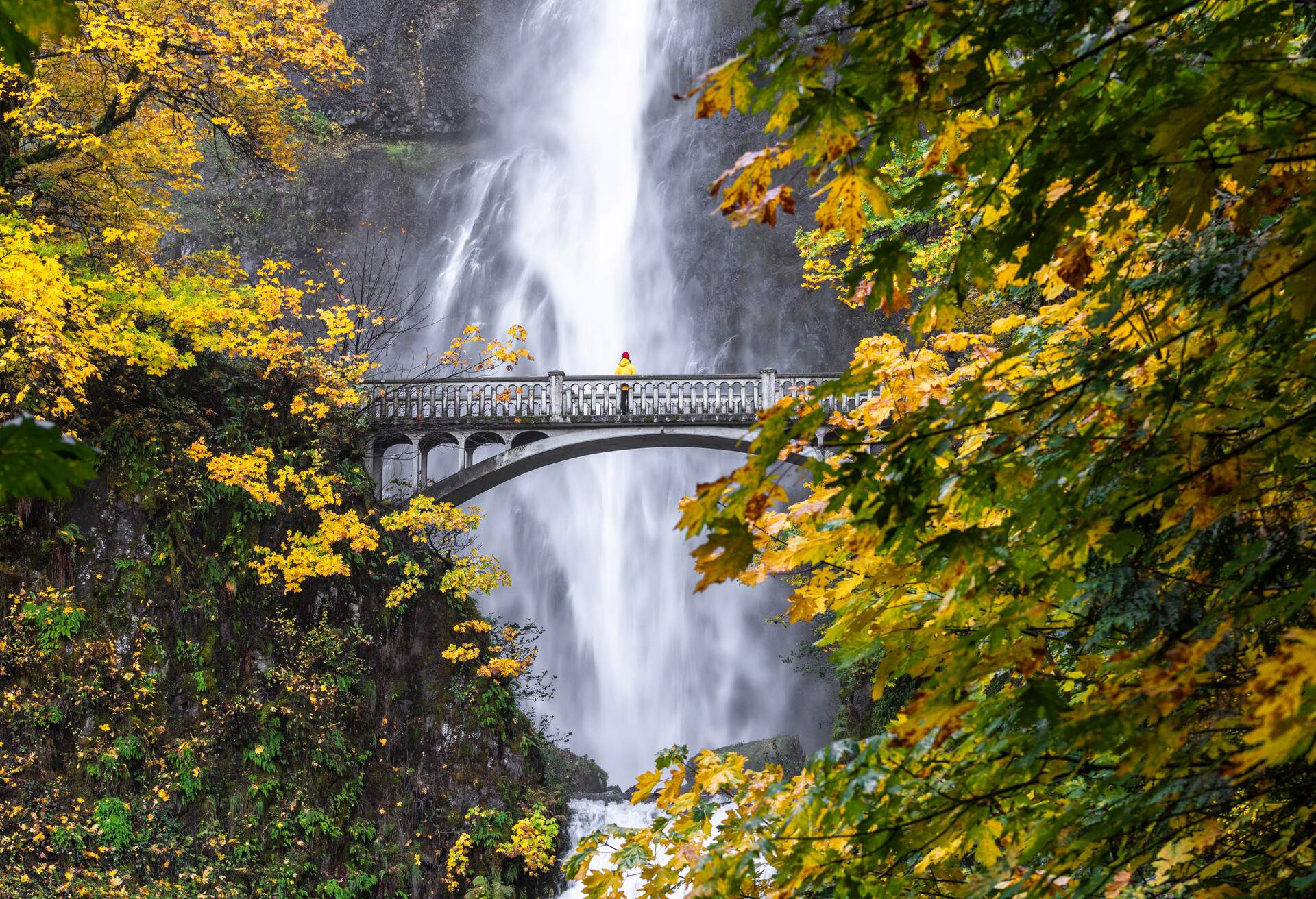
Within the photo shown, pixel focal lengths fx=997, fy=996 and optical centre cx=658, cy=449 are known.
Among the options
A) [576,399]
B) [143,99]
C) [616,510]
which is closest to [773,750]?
[616,510]

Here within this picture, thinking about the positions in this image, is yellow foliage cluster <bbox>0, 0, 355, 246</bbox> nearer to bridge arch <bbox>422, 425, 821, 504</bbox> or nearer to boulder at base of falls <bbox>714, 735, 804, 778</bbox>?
bridge arch <bbox>422, 425, 821, 504</bbox>

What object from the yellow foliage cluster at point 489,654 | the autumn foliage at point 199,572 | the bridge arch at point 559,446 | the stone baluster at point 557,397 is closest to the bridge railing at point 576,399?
the stone baluster at point 557,397

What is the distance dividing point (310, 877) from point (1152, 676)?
1042 cm

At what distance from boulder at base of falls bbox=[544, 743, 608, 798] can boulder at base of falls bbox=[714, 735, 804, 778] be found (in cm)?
262

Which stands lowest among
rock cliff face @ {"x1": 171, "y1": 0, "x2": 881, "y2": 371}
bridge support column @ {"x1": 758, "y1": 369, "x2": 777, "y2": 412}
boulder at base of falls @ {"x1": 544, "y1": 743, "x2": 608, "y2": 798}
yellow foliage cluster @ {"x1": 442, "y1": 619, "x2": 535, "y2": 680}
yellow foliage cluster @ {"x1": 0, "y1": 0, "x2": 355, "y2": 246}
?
boulder at base of falls @ {"x1": 544, "y1": 743, "x2": 608, "y2": 798}

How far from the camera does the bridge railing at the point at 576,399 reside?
1608cm

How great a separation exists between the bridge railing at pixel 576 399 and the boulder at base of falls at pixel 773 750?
721 centimetres

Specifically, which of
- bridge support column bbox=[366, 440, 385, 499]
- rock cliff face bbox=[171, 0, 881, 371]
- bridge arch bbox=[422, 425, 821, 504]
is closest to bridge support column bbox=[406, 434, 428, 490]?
bridge arch bbox=[422, 425, 821, 504]

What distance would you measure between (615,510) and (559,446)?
338 inches

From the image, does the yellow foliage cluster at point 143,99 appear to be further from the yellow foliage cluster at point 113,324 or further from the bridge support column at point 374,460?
the bridge support column at point 374,460

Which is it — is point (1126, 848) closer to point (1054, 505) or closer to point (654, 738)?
point (1054, 505)

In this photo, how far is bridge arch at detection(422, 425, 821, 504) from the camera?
16.2m

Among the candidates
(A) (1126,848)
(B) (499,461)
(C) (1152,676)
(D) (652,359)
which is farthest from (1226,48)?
(D) (652,359)

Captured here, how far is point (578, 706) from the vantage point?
23.5 meters
